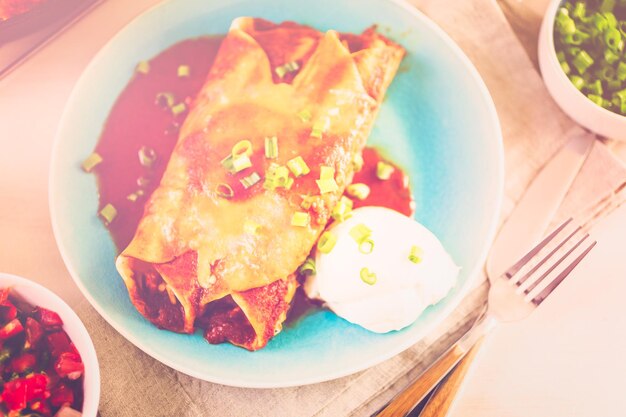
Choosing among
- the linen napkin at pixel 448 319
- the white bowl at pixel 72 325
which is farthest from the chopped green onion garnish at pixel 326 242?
the white bowl at pixel 72 325

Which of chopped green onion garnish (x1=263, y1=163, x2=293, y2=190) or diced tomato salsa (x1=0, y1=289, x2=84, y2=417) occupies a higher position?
chopped green onion garnish (x1=263, y1=163, x2=293, y2=190)

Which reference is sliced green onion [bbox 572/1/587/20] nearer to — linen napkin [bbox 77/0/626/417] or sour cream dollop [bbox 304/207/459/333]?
linen napkin [bbox 77/0/626/417]

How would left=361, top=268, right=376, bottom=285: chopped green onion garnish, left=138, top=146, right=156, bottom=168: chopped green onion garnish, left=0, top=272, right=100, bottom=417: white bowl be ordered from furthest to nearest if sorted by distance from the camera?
left=138, top=146, right=156, bottom=168: chopped green onion garnish, left=361, top=268, right=376, bottom=285: chopped green onion garnish, left=0, top=272, right=100, bottom=417: white bowl

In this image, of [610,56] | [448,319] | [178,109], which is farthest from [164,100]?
[610,56]

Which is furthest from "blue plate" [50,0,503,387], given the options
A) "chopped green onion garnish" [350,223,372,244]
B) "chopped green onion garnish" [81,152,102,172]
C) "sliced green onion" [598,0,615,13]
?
"sliced green onion" [598,0,615,13]

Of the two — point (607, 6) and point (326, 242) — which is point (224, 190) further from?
point (607, 6)
